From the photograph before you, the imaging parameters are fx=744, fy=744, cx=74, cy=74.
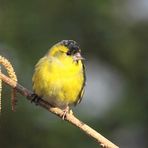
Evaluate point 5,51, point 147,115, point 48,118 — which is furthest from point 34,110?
point 147,115

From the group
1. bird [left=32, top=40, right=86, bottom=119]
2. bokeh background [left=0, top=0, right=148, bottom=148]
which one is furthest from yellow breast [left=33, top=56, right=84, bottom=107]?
bokeh background [left=0, top=0, right=148, bottom=148]

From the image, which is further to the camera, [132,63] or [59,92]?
[132,63]

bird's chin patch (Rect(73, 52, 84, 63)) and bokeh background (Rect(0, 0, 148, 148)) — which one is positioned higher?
bird's chin patch (Rect(73, 52, 84, 63))

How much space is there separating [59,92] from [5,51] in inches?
126

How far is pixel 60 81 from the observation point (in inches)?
156

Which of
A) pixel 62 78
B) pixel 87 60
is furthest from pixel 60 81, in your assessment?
pixel 87 60

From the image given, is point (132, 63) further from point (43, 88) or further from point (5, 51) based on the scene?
point (43, 88)

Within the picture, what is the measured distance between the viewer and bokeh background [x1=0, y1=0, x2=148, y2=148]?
6.72m

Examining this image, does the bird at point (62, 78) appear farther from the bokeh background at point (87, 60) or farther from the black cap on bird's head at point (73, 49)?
the bokeh background at point (87, 60)

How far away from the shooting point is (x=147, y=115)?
289 inches

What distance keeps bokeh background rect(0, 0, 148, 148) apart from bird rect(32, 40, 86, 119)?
7.86ft

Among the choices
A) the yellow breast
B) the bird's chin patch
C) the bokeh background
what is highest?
the bird's chin patch

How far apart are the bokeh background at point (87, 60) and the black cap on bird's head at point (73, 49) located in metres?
2.50

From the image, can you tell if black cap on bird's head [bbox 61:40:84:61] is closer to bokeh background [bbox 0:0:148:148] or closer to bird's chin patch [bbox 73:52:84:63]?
bird's chin patch [bbox 73:52:84:63]
